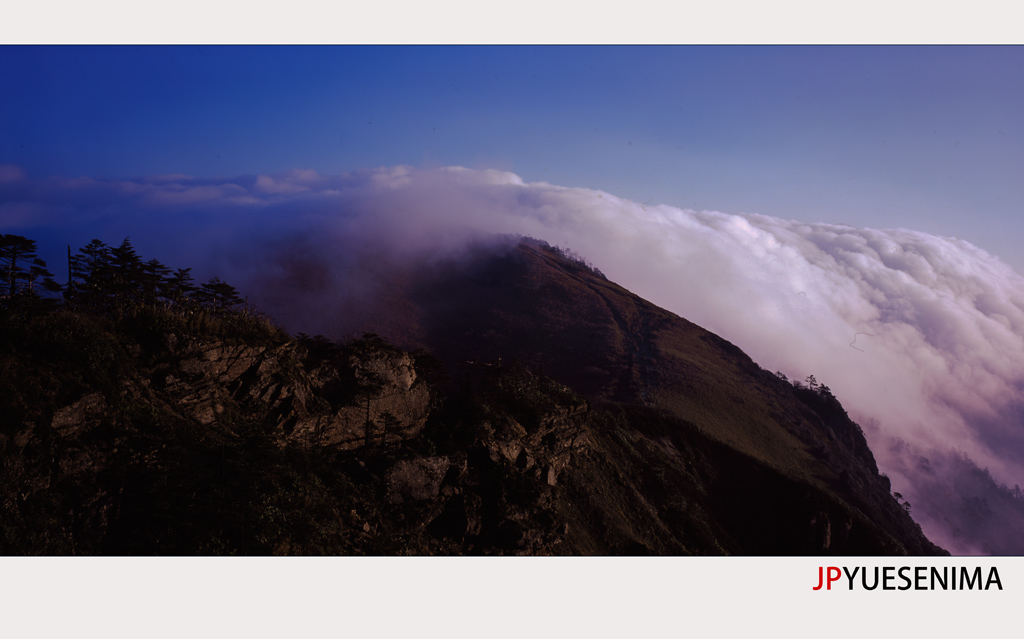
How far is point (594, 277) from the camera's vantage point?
82.8 meters

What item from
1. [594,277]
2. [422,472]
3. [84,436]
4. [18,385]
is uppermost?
[594,277]

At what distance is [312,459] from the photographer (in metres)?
Result: 17.6

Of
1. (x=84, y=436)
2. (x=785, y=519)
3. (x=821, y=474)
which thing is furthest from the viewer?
(x=821, y=474)

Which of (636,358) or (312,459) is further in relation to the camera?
(636,358)

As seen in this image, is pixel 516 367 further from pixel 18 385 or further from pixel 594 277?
pixel 594 277

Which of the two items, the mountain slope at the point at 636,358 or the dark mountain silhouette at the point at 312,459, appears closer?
the dark mountain silhouette at the point at 312,459

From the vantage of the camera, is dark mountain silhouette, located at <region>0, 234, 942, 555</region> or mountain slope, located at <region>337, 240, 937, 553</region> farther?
mountain slope, located at <region>337, 240, 937, 553</region>

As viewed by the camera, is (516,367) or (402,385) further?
(516,367)

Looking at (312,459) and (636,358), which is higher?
(312,459)

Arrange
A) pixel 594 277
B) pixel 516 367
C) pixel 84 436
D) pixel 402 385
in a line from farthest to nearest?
pixel 594 277
pixel 516 367
pixel 402 385
pixel 84 436

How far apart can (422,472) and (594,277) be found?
66748 millimetres

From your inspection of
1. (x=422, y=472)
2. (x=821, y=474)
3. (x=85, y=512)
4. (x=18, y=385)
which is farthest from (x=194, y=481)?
(x=821, y=474)

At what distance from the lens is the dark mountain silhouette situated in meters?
13.1

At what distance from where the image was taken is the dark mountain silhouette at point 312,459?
43.1 feet
